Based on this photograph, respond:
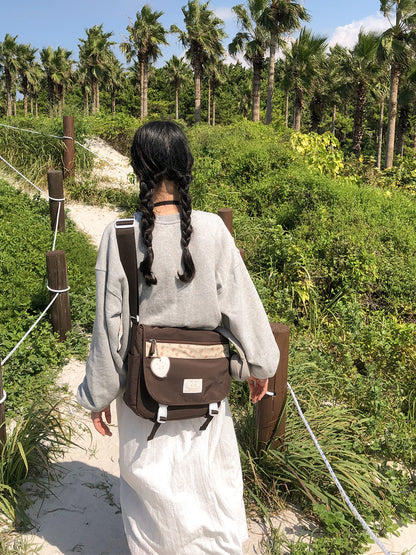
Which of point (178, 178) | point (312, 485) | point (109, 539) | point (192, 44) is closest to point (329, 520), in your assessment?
point (312, 485)

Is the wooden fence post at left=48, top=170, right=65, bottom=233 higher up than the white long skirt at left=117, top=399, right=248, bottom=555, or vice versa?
the wooden fence post at left=48, top=170, right=65, bottom=233

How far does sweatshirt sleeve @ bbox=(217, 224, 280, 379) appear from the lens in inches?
68.5

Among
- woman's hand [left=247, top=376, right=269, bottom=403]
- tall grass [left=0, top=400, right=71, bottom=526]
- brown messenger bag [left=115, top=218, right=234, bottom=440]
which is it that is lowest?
tall grass [left=0, top=400, right=71, bottom=526]

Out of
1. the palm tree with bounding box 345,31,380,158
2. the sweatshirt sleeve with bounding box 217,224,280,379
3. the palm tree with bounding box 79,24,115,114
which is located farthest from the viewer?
the palm tree with bounding box 79,24,115,114

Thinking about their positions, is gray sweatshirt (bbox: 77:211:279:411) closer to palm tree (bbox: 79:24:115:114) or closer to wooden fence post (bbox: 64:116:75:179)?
wooden fence post (bbox: 64:116:75:179)

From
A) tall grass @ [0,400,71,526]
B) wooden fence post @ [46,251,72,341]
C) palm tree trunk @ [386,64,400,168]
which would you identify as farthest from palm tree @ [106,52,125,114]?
tall grass @ [0,400,71,526]

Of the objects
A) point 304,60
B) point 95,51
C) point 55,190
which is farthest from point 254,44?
point 55,190

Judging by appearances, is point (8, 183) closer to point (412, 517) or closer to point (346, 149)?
point (412, 517)

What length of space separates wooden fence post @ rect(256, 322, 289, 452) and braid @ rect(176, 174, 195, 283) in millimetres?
986

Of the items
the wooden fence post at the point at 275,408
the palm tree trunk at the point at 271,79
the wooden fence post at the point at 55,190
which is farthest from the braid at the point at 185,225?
the palm tree trunk at the point at 271,79

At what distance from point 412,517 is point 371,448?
42 centimetres

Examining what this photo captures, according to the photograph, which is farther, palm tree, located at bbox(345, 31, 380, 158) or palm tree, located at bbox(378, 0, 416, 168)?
palm tree, located at bbox(345, 31, 380, 158)

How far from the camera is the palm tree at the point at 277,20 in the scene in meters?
23.9

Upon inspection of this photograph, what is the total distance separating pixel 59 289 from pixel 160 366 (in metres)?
2.72
